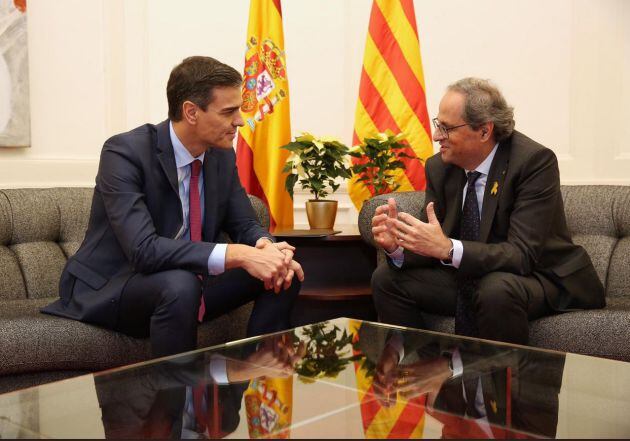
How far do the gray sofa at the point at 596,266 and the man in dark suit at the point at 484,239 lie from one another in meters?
0.08

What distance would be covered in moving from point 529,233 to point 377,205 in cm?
61

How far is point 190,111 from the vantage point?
2.46m

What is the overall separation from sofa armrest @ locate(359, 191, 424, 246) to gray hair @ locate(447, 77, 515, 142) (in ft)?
1.37

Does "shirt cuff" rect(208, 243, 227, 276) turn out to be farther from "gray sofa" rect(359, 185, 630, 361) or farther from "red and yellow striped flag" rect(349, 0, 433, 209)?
"red and yellow striped flag" rect(349, 0, 433, 209)

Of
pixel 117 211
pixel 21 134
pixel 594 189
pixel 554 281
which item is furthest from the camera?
pixel 21 134

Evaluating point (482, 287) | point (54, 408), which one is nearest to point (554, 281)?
point (482, 287)

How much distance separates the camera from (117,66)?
367cm

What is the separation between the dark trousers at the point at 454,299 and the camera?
2.28m

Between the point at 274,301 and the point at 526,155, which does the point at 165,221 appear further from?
the point at 526,155

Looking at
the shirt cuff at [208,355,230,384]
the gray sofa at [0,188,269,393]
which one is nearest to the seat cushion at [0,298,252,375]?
the gray sofa at [0,188,269,393]

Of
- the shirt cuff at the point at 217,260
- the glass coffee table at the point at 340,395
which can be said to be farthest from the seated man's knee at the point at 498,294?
the shirt cuff at the point at 217,260

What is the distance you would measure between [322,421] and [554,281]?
55.6 inches

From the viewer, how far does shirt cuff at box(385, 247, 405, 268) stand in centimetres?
258

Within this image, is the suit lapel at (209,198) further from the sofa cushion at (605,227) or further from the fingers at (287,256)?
the sofa cushion at (605,227)
